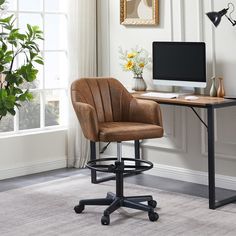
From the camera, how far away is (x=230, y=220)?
4.13m

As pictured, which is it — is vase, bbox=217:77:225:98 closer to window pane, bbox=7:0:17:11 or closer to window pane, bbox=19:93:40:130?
window pane, bbox=19:93:40:130

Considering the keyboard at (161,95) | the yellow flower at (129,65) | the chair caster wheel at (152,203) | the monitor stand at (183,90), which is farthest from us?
the yellow flower at (129,65)

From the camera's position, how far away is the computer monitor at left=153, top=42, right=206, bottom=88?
4891 mm

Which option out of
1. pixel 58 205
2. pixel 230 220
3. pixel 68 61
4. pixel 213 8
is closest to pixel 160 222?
pixel 230 220

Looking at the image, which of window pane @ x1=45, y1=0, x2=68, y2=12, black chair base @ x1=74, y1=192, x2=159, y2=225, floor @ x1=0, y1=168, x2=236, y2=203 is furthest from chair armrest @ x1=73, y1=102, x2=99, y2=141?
window pane @ x1=45, y1=0, x2=68, y2=12

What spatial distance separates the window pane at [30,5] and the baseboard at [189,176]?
188 cm

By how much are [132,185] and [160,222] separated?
111 centimetres

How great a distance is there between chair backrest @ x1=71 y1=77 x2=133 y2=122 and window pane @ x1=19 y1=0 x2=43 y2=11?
119 centimetres

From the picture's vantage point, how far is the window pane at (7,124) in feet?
18.0

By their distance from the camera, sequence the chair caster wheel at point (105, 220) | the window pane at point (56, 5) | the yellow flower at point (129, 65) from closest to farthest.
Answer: the chair caster wheel at point (105, 220)
the yellow flower at point (129, 65)
the window pane at point (56, 5)

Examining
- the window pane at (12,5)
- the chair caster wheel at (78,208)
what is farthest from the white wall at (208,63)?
the chair caster wheel at (78,208)

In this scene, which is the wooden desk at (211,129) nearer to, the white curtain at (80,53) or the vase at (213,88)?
the vase at (213,88)

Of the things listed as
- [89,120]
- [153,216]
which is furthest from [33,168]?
[153,216]

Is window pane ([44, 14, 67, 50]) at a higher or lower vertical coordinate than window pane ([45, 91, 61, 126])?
higher
